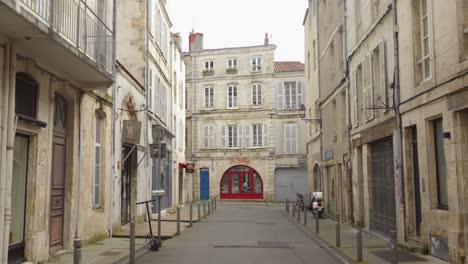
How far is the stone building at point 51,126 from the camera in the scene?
8070mm

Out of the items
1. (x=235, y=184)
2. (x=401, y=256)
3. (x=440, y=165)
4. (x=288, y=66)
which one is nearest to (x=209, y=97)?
(x=288, y=66)

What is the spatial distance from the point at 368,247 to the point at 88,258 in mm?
6300

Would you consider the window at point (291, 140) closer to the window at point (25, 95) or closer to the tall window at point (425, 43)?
the tall window at point (425, 43)

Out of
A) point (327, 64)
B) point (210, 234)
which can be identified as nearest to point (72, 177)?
point (210, 234)

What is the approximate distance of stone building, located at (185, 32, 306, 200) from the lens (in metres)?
40.8

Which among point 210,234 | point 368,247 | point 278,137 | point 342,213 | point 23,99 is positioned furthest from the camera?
point 278,137

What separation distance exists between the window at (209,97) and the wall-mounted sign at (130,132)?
86.5 ft

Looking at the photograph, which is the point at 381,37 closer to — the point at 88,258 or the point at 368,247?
the point at 368,247

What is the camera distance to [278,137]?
41.0 meters

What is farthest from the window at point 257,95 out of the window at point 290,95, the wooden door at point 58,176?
the wooden door at point 58,176

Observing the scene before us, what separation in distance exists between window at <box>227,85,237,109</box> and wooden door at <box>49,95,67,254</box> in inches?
1211

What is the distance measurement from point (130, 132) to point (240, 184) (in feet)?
87.1

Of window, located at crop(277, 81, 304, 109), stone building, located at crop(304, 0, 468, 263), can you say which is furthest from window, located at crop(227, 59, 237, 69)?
stone building, located at crop(304, 0, 468, 263)

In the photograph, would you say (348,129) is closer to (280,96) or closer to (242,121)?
(280,96)
